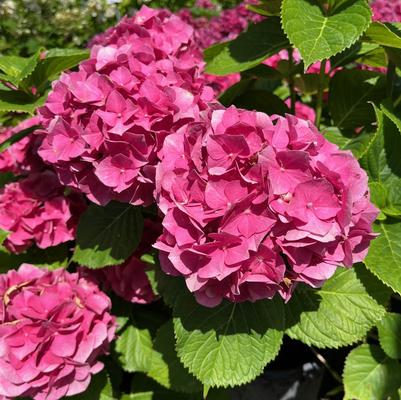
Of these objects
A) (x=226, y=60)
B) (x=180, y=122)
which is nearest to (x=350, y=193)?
(x=180, y=122)

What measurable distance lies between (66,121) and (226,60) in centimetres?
42

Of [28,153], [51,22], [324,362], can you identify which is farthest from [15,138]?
[51,22]

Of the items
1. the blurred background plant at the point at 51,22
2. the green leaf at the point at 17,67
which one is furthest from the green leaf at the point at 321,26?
the blurred background plant at the point at 51,22

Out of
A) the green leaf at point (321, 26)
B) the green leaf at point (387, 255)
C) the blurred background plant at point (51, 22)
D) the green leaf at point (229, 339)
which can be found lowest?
the blurred background plant at point (51, 22)

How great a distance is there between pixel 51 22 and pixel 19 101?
3793 mm

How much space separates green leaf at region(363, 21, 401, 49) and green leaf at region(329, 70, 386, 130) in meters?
0.25

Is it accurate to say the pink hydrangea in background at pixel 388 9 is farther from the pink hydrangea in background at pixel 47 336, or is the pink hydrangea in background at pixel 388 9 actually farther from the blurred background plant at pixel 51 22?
the blurred background plant at pixel 51 22

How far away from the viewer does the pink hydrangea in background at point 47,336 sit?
3.20 ft

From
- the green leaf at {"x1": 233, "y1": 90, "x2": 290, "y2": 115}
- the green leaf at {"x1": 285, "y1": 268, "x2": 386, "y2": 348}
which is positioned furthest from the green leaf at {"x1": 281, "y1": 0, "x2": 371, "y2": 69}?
the green leaf at {"x1": 285, "y1": 268, "x2": 386, "y2": 348}

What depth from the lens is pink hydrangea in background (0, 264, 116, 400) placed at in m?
0.97

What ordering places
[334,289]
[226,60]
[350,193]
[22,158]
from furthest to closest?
[22,158]
[226,60]
[334,289]
[350,193]

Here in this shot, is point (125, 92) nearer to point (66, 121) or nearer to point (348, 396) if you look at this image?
point (66, 121)

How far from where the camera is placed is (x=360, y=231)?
30.0 inches

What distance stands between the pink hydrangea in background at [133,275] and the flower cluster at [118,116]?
25 cm
